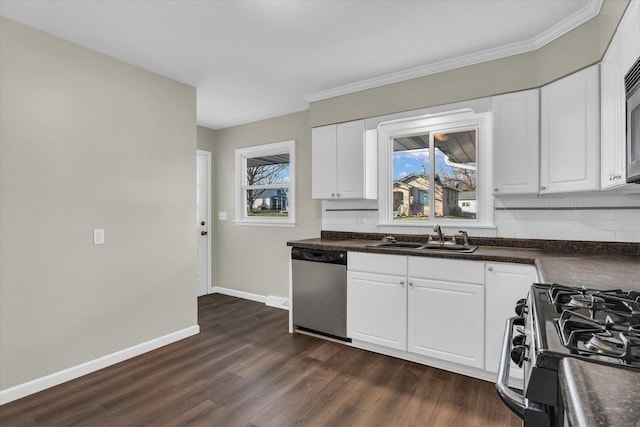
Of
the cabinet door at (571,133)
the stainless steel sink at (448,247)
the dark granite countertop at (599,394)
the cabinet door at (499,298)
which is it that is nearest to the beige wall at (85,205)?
the stainless steel sink at (448,247)

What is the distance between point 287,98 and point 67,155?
221 centimetres

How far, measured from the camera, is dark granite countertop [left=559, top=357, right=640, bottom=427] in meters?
0.44

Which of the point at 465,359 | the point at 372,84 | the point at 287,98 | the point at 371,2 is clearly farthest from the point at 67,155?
the point at 465,359

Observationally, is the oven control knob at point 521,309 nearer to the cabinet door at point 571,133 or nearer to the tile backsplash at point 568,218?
the cabinet door at point 571,133

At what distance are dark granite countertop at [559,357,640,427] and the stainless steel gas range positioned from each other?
67 millimetres

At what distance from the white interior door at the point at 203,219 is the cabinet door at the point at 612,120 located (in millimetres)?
4554

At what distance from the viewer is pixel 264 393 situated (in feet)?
7.50

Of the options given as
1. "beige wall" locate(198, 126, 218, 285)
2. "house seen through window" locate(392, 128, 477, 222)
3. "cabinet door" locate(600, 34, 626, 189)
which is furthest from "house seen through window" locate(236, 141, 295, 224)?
"cabinet door" locate(600, 34, 626, 189)

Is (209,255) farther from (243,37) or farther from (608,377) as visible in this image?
(608,377)

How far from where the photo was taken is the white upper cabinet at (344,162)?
340 centimetres

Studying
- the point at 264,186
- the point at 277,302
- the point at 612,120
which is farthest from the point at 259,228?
the point at 612,120

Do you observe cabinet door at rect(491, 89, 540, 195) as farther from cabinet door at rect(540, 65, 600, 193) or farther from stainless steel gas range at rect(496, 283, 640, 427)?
stainless steel gas range at rect(496, 283, 640, 427)

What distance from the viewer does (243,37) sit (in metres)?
2.49

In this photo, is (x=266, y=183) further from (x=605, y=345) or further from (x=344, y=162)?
(x=605, y=345)
